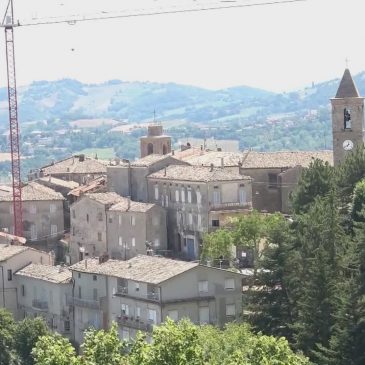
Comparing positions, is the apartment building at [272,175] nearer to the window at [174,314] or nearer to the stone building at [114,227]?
the stone building at [114,227]

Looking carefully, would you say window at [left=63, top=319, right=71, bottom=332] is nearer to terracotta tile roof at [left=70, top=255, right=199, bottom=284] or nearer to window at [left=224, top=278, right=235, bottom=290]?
terracotta tile roof at [left=70, top=255, right=199, bottom=284]

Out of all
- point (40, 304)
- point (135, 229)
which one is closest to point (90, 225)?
point (135, 229)

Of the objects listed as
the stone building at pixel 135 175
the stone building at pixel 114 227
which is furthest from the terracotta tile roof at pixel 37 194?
the stone building at pixel 114 227

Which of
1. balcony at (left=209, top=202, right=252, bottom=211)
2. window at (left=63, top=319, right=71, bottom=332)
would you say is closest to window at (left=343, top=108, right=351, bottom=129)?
balcony at (left=209, top=202, right=252, bottom=211)

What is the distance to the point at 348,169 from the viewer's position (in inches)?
2921

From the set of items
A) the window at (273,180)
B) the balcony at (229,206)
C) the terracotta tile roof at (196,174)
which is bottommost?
the balcony at (229,206)

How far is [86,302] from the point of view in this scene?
226 ft

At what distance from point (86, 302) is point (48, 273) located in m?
5.29

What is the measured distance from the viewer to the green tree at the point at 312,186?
7062 cm

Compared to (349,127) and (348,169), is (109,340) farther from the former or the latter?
(349,127)

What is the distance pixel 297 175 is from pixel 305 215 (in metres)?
23.1

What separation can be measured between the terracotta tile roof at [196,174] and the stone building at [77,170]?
44.1 ft

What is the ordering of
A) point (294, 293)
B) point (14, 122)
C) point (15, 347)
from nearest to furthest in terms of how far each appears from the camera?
point (294, 293) → point (15, 347) → point (14, 122)

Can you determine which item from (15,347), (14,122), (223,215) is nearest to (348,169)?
(223,215)
